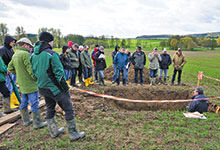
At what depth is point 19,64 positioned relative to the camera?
384cm

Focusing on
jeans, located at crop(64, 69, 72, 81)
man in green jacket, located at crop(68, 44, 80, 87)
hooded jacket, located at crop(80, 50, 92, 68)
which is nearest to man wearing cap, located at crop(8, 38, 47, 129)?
jeans, located at crop(64, 69, 72, 81)

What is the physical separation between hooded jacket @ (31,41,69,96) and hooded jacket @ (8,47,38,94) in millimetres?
677

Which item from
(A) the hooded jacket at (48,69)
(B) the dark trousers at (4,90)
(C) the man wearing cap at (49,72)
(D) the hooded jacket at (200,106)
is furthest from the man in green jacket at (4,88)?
(D) the hooded jacket at (200,106)

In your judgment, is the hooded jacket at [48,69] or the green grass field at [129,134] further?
the green grass field at [129,134]

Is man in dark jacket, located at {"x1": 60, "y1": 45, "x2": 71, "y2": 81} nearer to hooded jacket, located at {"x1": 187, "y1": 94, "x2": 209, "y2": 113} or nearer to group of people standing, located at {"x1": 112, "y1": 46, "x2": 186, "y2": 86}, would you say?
group of people standing, located at {"x1": 112, "y1": 46, "x2": 186, "y2": 86}

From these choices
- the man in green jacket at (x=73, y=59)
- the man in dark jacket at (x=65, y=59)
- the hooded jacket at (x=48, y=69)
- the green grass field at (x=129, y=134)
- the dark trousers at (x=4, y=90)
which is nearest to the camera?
the hooded jacket at (x=48, y=69)

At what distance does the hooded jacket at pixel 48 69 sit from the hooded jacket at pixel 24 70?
2.22 feet

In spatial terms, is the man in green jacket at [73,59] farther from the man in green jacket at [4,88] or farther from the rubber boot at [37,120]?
the rubber boot at [37,120]

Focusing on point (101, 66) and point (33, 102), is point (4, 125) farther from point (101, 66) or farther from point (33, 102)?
point (101, 66)

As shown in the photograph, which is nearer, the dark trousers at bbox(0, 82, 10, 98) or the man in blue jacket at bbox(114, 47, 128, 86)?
the dark trousers at bbox(0, 82, 10, 98)

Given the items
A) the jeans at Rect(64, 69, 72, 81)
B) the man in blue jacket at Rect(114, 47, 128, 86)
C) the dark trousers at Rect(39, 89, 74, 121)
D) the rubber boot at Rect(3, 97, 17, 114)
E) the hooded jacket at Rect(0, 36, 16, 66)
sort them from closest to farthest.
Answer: the dark trousers at Rect(39, 89, 74, 121), the rubber boot at Rect(3, 97, 17, 114), the hooded jacket at Rect(0, 36, 16, 66), the jeans at Rect(64, 69, 72, 81), the man in blue jacket at Rect(114, 47, 128, 86)

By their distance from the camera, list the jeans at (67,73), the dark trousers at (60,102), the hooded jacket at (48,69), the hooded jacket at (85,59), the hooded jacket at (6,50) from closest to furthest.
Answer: the hooded jacket at (48,69)
the dark trousers at (60,102)
the hooded jacket at (6,50)
the jeans at (67,73)
the hooded jacket at (85,59)

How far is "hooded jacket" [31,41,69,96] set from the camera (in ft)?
10.4

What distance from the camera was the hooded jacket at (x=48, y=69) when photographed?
3.17m
